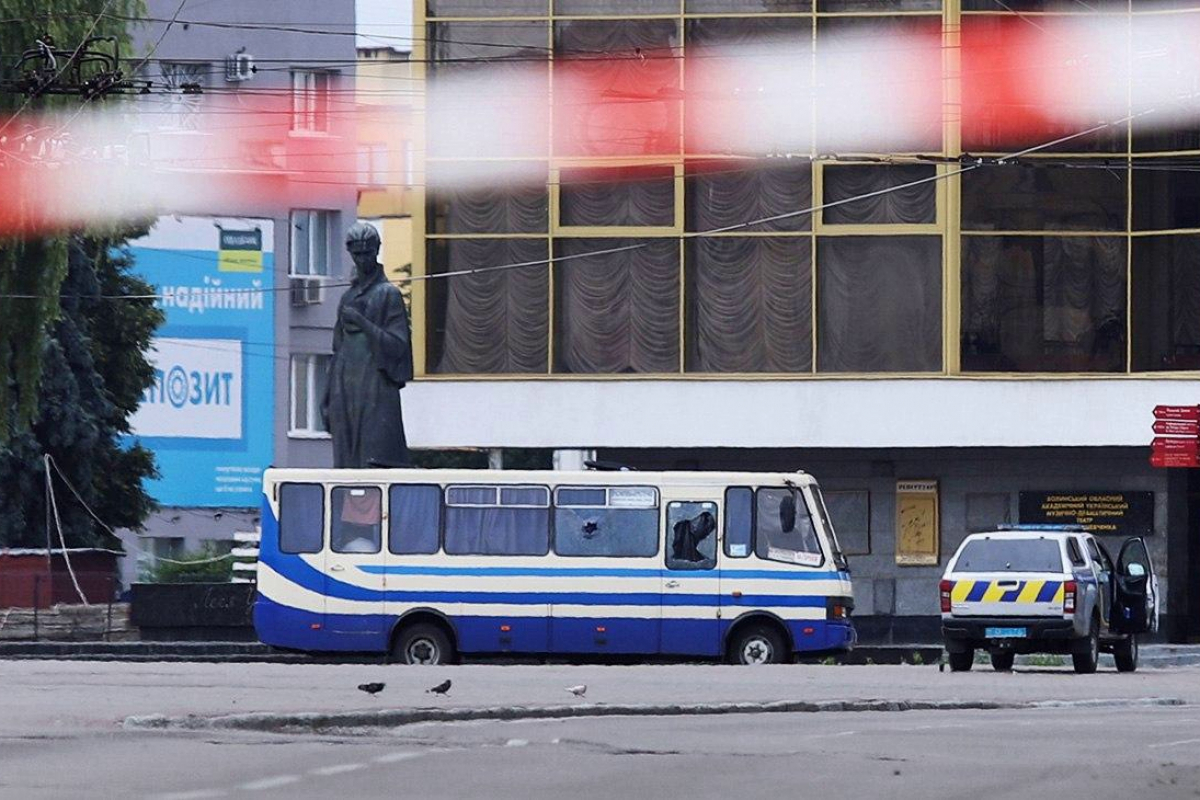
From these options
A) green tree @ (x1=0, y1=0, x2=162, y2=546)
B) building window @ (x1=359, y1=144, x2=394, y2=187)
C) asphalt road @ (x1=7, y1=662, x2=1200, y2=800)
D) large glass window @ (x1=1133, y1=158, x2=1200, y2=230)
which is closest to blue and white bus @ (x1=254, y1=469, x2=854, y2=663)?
asphalt road @ (x1=7, y1=662, x2=1200, y2=800)

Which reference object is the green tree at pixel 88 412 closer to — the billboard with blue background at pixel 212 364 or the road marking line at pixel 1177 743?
the billboard with blue background at pixel 212 364

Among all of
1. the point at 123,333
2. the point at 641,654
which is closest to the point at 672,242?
the point at 641,654

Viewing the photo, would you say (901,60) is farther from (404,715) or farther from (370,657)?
(404,715)

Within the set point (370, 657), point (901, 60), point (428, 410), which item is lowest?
point (370, 657)

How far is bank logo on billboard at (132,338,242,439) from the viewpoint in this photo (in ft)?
229

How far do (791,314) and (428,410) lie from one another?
585 centimetres

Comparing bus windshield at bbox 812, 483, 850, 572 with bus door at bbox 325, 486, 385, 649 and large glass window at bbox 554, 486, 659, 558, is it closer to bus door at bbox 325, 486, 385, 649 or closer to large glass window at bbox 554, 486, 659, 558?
large glass window at bbox 554, 486, 659, 558

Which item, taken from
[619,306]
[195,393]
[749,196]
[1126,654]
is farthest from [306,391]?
[1126,654]

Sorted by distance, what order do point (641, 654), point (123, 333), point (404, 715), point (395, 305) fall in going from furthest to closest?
point (123, 333)
point (395, 305)
point (641, 654)
point (404, 715)

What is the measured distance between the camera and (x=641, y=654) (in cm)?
3250

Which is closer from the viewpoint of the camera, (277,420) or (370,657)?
(370,657)

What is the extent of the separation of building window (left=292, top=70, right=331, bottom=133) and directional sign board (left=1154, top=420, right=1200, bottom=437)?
34.2 metres

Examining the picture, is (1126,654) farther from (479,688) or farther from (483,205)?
(483,205)

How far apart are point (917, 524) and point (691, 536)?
1260cm
